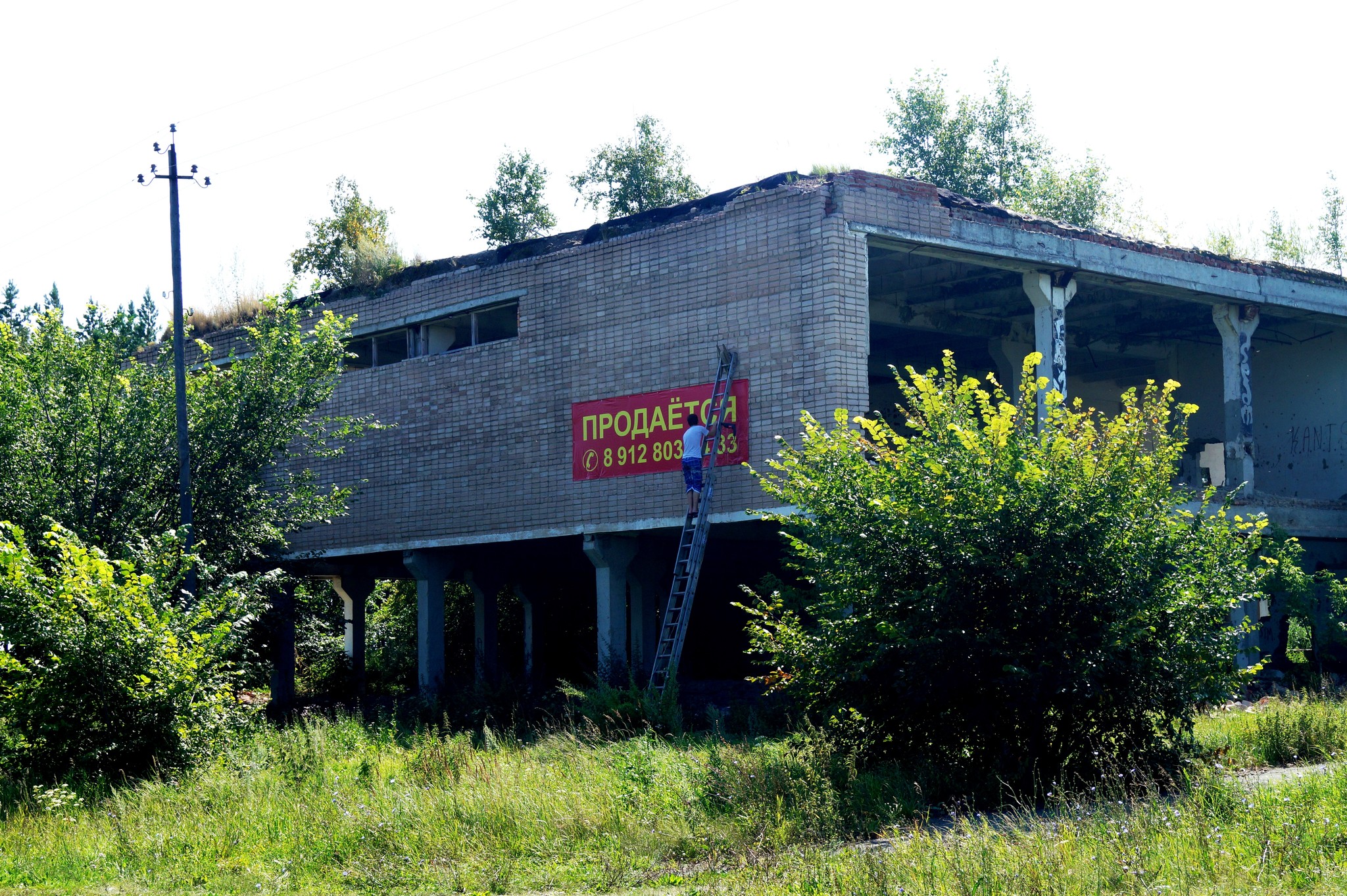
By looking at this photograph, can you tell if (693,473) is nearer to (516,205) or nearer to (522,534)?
(522,534)

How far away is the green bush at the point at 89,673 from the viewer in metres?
13.3

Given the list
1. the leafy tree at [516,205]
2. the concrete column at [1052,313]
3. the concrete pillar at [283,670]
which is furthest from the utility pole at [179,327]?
the leafy tree at [516,205]

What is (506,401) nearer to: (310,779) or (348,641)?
(310,779)

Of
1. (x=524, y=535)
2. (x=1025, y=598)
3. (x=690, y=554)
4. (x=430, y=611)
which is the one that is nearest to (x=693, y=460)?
(x=690, y=554)

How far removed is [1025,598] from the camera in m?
11.0

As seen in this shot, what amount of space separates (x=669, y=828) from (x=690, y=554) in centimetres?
835

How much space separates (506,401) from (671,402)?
11.7 feet

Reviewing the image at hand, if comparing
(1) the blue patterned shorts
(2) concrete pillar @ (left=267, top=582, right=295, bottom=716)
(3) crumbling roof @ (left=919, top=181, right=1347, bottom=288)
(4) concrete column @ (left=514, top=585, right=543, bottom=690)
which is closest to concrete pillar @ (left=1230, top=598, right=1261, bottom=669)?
(3) crumbling roof @ (left=919, top=181, right=1347, bottom=288)

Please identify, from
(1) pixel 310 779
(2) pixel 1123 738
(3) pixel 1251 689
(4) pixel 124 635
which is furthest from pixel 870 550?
(3) pixel 1251 689

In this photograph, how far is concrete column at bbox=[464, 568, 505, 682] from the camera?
83.1 ft

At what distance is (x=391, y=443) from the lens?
23.5 m

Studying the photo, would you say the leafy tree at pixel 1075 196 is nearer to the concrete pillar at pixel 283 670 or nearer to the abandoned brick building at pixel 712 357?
the abandoned brick building at pixel 712 357

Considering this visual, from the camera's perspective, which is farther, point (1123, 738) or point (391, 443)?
point (391, 443)

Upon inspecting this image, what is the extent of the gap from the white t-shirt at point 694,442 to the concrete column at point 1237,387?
9.92m
